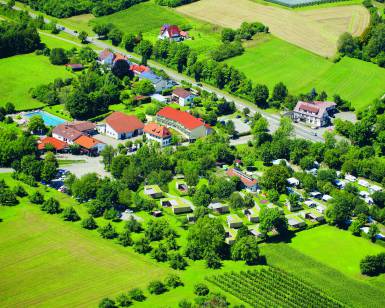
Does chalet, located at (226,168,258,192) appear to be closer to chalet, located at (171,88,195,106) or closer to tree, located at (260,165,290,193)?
tree, located at (260,165,290,193)

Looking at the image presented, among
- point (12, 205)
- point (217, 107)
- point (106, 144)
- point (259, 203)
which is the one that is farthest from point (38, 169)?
point (217, 107)

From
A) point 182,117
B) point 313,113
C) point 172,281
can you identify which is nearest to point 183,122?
point 182,117

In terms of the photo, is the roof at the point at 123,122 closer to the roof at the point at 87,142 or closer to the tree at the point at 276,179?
the roof at the point at 87,142

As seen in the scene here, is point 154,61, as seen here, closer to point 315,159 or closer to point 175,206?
point 315,159

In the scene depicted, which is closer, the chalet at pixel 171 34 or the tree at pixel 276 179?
the tree at pixel 276 179

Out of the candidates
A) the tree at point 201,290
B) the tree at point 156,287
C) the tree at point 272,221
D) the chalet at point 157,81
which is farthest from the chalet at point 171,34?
the tree at point 201,290

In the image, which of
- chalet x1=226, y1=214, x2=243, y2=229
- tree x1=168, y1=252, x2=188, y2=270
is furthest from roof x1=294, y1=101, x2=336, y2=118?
tree x1=168, y1=252, x2=188, y2=270

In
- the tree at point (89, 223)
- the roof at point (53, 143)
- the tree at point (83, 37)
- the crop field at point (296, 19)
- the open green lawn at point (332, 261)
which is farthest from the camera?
the crop field at point (296, 19)
